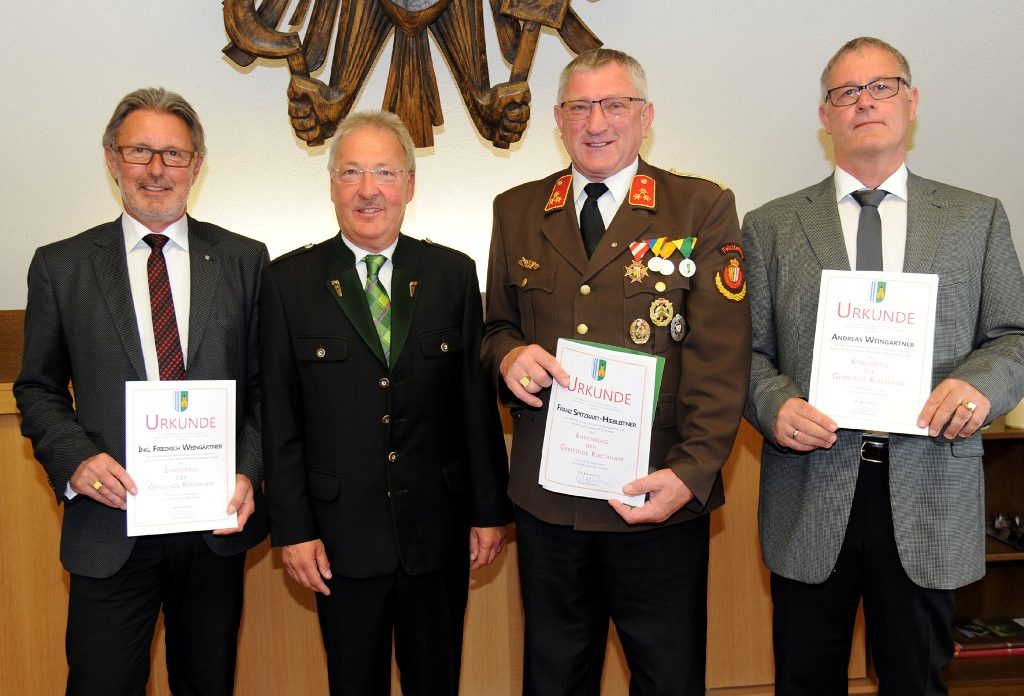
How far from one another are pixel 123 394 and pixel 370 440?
0.58 meters

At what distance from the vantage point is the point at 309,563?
1976 millimetres

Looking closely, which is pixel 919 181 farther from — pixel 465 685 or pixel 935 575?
pixel 465 685

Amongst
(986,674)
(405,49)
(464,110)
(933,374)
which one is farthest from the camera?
(464,110)

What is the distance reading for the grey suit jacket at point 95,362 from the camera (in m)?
1.96

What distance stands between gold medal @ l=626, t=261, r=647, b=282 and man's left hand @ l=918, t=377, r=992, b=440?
→ 66cm

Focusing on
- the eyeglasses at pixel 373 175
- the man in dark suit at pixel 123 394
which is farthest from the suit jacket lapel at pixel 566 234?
the man in dark suit at pixel 123 394

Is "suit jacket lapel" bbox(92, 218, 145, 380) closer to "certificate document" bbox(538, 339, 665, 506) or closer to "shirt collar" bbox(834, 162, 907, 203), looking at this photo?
"certificate document" bbox(538, 339, 665, 506)

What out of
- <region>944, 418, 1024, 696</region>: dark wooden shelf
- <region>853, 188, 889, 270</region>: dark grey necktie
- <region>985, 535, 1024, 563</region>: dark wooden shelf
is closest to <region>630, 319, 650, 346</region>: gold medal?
<region>853, 188, 889, 270</region>: dark grey necktie

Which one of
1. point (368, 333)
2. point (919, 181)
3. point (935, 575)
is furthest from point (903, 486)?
point (368, 333)

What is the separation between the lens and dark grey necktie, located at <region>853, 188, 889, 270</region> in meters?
1.96

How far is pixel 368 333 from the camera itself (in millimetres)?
2014

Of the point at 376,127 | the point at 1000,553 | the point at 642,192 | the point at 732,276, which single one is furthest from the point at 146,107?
the point at 1000,553

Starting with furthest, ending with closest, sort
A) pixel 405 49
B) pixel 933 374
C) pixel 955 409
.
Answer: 1. pixel 405 49
2. pixel 933 374
3. pixel 955 409

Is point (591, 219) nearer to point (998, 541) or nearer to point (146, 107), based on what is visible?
point (146, 107)
